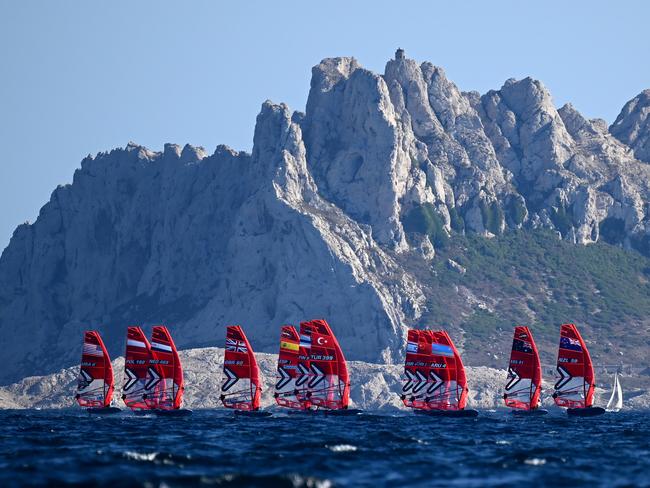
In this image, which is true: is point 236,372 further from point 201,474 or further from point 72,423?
point 201,474

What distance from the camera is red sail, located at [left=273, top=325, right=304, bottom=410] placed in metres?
144

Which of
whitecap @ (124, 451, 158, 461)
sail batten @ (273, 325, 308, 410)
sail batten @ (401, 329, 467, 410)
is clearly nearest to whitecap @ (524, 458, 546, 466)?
A: whitecap @ (124, 451, 158, 461)

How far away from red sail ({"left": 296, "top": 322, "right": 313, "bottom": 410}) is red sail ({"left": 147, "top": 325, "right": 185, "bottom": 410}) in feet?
40.7

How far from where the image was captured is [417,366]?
461 ft

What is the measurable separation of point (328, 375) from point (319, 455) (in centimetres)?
6334

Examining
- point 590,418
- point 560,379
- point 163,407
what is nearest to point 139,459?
point 163,407

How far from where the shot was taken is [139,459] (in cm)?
7256

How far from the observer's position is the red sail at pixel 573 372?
458 feet

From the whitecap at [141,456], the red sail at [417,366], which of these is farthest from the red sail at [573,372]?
the whitecap at [141,456]

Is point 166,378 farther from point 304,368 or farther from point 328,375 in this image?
point 328,375

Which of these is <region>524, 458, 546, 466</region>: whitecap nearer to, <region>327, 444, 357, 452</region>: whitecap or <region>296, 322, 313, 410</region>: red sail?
<region>327, 444, 357, 452</region>: whitecap

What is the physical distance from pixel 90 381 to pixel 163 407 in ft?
32.9

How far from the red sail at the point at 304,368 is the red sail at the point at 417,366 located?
400 inches

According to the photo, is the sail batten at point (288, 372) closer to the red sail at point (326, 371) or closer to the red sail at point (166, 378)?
the red sail at point (326, 371)
